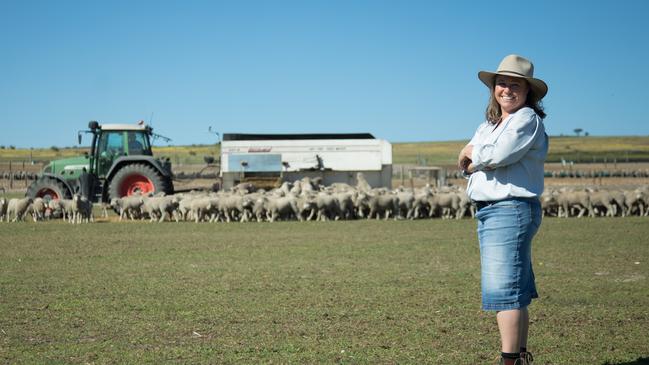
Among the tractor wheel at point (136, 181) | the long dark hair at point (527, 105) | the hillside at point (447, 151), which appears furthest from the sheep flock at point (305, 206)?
the hillside at point (447, 151)

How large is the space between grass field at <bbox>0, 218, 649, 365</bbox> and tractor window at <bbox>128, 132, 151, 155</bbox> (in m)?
8.79

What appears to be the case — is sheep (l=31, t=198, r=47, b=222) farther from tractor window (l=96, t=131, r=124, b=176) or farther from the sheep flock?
tractor window (l=96, t=131, r=124, b=176)

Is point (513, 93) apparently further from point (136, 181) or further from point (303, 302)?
point (136, 181)

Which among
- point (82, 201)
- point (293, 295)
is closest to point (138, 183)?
point (82, 201)

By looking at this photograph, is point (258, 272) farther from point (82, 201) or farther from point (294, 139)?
point (294, 139)

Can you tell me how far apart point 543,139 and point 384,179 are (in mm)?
25604

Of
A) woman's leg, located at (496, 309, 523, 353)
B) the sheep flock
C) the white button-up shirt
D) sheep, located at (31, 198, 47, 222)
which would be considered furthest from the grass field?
sheep, located at (31, 198, 47, 222)

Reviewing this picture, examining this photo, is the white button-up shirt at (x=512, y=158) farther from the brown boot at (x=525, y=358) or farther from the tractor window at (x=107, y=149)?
the tractor window at (x=107, y=149)

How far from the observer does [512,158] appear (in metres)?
4.85

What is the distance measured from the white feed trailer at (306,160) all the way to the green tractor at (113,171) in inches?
220

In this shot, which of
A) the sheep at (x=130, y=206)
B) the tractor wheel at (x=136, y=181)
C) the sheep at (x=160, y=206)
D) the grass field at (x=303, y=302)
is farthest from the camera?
the tractor wheel at (x=136, y=181)

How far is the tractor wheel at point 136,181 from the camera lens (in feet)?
77.7

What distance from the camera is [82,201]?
21812mm

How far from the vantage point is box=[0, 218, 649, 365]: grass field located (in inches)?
247
